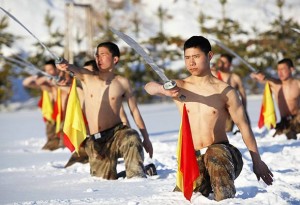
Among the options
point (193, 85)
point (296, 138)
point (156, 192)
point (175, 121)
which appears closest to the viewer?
point (193, 85)

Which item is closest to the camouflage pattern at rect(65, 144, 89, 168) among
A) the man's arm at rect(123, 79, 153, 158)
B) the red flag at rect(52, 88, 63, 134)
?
the man's arm at rect(123, 79, 153, 158)

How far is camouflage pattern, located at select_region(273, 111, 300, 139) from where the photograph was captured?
915 centimetres

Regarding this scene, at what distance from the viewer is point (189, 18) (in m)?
49.1

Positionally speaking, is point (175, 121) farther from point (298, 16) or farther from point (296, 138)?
point (298, 16)

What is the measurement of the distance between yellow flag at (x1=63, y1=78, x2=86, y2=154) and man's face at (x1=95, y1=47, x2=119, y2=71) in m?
0.46

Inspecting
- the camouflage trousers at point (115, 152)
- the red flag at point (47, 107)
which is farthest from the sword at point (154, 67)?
the red flag at point (47, 107)

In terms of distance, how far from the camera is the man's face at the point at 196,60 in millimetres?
4219

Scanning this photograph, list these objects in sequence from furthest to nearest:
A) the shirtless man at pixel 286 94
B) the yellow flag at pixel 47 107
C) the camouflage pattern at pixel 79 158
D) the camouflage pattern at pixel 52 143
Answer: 1. the yellow flag at pixel 47 107
2. the shirtless man at pixel 286 94
3. the camouflage pattern at pixel 52 143
4. the camouflage pattern at pixel 79 158

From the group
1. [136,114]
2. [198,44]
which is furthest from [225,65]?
[198,44]

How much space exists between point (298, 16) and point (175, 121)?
40730 millimetres

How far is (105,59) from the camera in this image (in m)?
5.97

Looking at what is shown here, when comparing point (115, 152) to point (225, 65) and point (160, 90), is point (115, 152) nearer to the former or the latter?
point (160, 90)

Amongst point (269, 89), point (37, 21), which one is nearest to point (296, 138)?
point (269, 89)

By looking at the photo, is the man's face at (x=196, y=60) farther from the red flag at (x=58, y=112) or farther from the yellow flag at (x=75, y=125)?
the red flag at (x=58, y=112)
